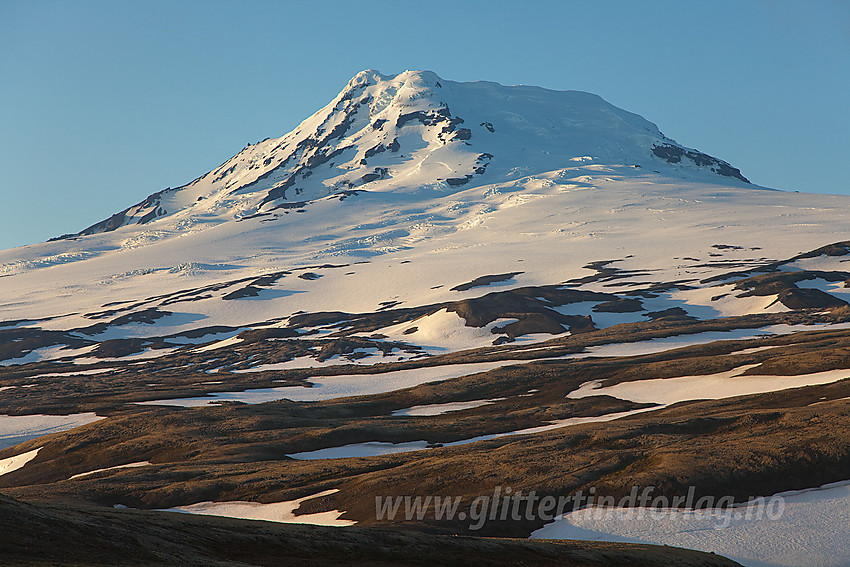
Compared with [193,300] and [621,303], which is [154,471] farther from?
[193,300]

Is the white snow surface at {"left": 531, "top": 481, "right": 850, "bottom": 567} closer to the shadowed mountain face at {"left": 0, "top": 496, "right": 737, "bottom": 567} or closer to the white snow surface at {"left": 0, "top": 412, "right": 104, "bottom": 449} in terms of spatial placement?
the shadowed mountain face at {"left": 0, "top": 496, "right": 737, "bottom": 567}

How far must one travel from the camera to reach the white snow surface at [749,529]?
1217 inches

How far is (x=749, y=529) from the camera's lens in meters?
33.1

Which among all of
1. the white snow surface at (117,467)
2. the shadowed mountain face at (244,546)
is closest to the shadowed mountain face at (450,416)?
the shadowed mountain face at (244,546)

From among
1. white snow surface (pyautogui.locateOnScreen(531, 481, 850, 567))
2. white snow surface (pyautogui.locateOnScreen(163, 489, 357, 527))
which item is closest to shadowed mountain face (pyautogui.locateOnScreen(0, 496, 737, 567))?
white snow surface (pyautogui.locateOnScreen(531, 481, 850, 567))

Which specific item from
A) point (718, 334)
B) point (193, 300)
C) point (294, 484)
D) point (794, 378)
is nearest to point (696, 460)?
point (294, 484)

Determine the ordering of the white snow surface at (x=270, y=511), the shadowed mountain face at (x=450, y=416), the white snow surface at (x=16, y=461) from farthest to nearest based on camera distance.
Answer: the white snow surface at (x=16, y=461) < the white snow surface at (x=270, y=511) < the shadowed mountain face at (x=450, y=416)

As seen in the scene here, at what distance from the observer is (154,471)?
48094mm

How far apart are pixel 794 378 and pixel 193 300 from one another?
521 ft

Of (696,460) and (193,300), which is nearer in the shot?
(696,460)

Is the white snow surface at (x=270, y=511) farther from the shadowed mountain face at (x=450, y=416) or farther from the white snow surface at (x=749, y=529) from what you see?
the white snow surface at (x=749, y=529)

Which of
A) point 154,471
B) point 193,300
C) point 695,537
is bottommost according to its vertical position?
point 695,537

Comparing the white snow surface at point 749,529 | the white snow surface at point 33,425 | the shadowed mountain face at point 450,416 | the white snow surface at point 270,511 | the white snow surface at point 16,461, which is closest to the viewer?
the white snow surface at point 749,529

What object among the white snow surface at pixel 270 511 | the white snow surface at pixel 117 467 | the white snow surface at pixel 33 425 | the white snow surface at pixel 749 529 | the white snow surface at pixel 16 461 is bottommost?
the white snow surface at pixel 749 529
